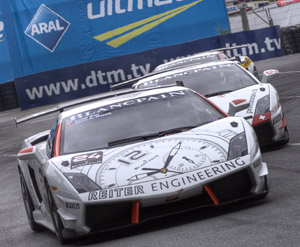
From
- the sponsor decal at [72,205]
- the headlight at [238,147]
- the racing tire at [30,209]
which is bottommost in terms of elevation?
the racing tire at [30,209]

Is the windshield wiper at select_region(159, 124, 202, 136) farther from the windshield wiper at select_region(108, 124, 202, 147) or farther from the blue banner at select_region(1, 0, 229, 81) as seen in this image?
the blue banner at select_region(1, 0, 229, 81)

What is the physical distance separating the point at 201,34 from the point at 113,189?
3118 centimetres

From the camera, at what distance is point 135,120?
7246 millimetres

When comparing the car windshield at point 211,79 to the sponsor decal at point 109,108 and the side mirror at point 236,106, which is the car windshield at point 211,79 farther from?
the sponsor decal at point 109,108

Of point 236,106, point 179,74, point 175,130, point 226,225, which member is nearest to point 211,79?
point 179,74

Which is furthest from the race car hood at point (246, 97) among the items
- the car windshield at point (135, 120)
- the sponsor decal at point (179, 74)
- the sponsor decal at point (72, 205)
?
the sponsor decal at point (72, 205)

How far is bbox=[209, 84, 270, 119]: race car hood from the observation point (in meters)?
10.2

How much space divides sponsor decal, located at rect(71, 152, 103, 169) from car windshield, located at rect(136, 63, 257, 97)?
15.8 ft

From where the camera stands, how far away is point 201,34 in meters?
36.8

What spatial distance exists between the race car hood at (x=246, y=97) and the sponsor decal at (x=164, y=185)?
4.06 m

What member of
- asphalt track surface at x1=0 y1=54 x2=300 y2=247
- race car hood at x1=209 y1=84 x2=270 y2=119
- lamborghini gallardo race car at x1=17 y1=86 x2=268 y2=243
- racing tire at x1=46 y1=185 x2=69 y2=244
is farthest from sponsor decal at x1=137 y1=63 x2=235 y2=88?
racing tire at x1=46 y1=185 x2=69 y2=244

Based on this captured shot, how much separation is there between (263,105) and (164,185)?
446cm

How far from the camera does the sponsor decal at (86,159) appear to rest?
6.45 meters

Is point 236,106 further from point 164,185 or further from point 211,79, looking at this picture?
point 211,79
